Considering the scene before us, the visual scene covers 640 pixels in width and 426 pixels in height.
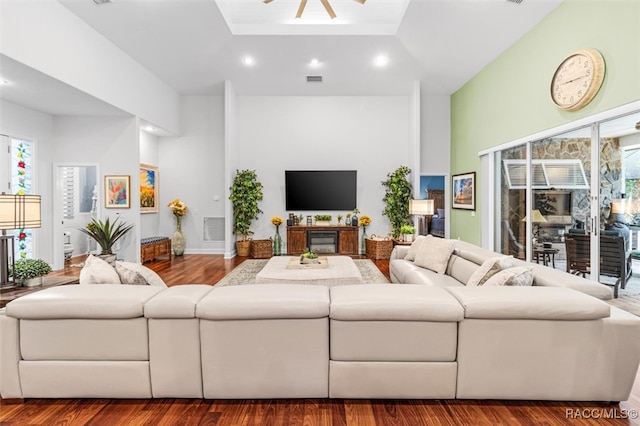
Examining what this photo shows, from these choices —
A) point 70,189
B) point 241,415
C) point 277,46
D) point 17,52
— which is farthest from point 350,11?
point 70,189

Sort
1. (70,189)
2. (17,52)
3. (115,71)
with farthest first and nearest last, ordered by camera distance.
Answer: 1. (70,189)
2. (115,71)
3. (17,52)

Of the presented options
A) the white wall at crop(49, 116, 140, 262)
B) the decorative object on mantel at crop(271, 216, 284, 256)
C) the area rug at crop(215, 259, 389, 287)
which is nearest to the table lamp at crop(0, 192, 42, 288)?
the area rug at crop(215, 259, 389, 287)

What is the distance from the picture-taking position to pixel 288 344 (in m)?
2.01

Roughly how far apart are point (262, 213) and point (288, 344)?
6.42 m

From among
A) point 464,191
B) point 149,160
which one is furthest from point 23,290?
point 464,191

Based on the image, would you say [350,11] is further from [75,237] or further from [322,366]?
[75,237]

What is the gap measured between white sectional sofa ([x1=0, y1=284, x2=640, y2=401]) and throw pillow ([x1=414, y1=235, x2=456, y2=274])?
199 cm

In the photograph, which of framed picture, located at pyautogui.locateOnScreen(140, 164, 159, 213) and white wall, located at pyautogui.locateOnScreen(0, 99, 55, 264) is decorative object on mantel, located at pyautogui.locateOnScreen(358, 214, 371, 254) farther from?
white wall, located at pyautogui.locateOnScreen(0, 99, 55, 264)

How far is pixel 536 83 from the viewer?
511cm

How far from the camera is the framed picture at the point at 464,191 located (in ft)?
23.7

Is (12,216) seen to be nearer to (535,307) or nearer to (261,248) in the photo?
(535,307)

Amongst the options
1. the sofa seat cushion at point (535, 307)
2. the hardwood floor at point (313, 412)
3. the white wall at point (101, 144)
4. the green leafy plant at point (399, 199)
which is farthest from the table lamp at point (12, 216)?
the green leafy plant at point (399, 199)

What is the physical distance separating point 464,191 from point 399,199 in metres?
1.40

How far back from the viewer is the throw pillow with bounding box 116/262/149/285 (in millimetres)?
2471
